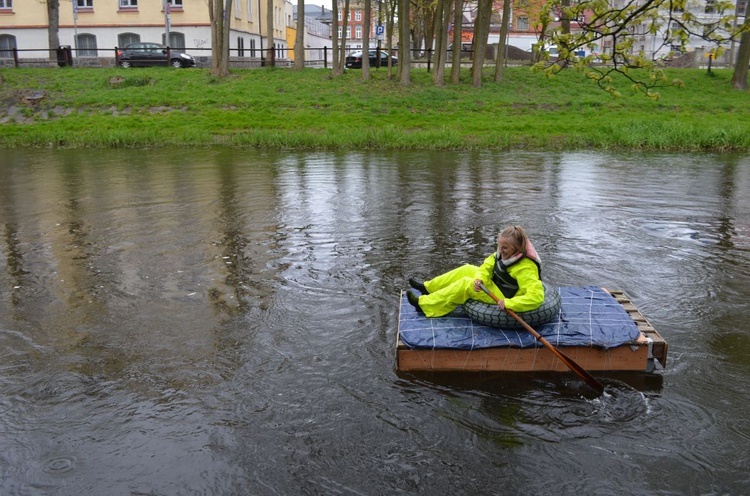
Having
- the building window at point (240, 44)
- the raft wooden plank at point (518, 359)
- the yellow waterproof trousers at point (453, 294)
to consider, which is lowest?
the raft wooden plank at point (518, 359)

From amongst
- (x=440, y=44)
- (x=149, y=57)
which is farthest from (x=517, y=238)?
(x=149, y=57)

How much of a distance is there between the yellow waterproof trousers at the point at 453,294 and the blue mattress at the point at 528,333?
82 millimetres

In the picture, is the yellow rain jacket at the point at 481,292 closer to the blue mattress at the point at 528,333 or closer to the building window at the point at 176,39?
the blue mattress at the point at 528,333

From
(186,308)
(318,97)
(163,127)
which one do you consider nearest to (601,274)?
(186,308)

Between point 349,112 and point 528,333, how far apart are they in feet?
73.4

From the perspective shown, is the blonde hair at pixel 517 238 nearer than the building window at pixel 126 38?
Yes

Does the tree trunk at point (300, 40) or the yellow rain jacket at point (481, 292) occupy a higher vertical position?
the tree trunk at point (300, 40)

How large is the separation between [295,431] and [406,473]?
94cm

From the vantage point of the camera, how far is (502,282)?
639 cm

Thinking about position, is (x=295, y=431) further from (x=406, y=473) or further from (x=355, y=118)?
(x=355, y=118)

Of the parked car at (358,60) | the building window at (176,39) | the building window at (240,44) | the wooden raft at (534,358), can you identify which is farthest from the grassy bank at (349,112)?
the wooden raft at (534,358)

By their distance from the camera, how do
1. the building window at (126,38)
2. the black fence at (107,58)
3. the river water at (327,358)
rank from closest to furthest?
the river water at (327,358), the black fence at (107,58), the building window at (126,38)

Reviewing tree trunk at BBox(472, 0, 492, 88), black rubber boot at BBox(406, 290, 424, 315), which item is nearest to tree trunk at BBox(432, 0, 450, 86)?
tree trunk at BBox(472, 0, 492, 88)

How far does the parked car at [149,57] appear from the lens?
3859cm
